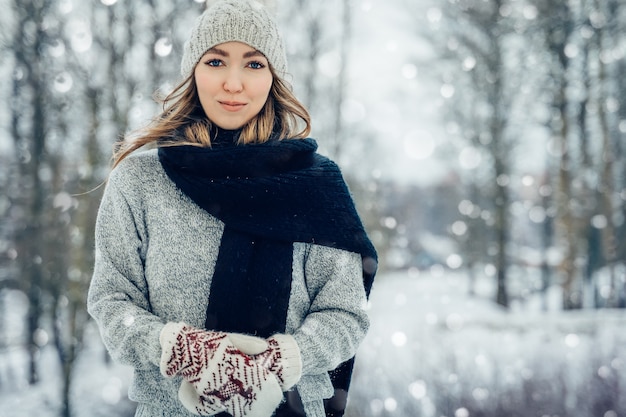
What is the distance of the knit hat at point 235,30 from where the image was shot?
1.36m

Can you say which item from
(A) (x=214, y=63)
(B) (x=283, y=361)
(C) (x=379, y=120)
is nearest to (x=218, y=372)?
(B) (x=283, y=361)

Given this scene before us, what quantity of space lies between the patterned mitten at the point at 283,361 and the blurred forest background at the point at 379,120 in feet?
7.45

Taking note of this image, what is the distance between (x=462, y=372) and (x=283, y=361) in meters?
5.83

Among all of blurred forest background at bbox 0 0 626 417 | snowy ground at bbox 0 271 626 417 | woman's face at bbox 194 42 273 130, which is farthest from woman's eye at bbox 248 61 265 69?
snowy ground at bbox 0 271 626 417

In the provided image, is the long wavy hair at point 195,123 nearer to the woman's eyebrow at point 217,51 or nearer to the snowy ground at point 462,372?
the woman's eyebrow at point 217,51

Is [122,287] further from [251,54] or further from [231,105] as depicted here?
[251,54]

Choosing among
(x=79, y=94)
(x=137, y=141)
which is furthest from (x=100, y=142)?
(x=137, y=141)

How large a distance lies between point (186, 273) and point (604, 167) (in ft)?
36.9

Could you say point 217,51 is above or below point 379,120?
below

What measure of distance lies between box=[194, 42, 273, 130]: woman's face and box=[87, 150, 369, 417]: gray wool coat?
239mm

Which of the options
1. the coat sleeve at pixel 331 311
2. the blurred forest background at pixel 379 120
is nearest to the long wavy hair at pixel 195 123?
the coat sleeve at pixel 331 311

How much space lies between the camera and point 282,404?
1.29 metres

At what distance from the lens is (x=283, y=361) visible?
1133 millimetres

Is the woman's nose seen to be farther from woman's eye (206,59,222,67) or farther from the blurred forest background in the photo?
the blurred forest background
